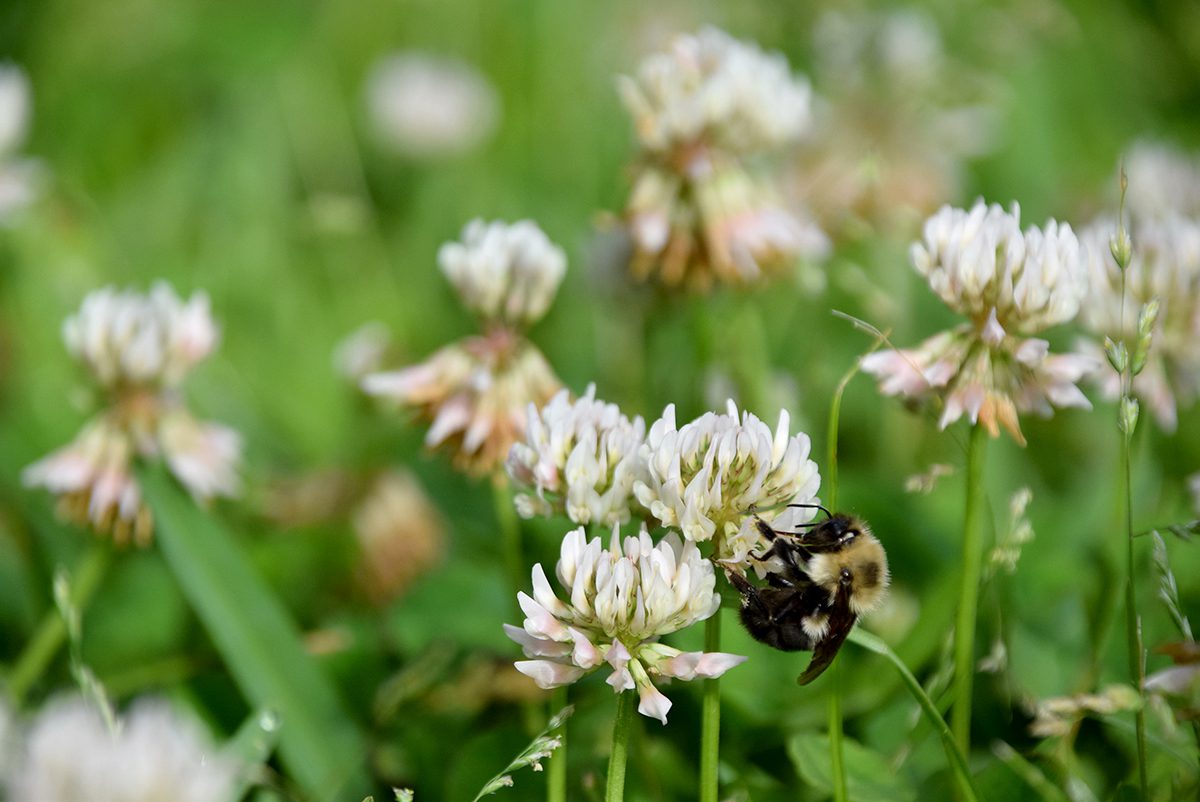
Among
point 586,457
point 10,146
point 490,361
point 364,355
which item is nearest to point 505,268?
point 490,361

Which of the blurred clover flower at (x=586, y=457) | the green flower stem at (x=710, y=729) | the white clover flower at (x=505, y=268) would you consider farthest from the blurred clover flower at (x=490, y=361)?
the green flower stem at (x=710, y=729)

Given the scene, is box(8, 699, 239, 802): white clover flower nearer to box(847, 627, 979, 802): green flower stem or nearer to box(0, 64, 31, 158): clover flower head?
box(847, 627, 979, 802): green flower stem

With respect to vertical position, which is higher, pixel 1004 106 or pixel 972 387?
pixel 972 387

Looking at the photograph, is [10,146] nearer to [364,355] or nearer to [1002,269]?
[364,355]

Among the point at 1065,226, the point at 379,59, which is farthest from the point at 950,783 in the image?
the point at 379,59

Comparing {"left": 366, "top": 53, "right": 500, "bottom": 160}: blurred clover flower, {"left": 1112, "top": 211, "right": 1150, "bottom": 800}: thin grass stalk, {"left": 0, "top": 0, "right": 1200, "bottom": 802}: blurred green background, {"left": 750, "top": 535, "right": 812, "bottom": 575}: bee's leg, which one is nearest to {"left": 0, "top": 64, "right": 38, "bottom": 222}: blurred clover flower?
{"left": 0, "top": 0, "right": 1200, "bottom": 802}: blurred green background

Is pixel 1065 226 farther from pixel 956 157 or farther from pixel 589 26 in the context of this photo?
pixel 589 26
